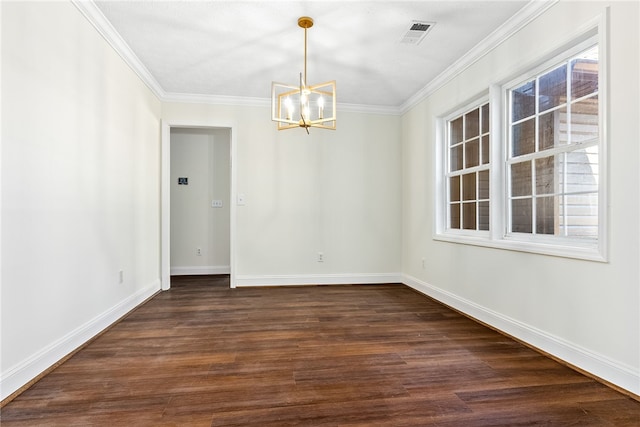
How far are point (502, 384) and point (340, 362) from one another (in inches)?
38.2

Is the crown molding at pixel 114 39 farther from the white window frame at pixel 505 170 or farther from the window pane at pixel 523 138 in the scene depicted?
the window pane at pixel 523 138

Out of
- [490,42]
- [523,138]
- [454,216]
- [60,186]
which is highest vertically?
[490,42]

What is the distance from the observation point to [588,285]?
2.01 meters

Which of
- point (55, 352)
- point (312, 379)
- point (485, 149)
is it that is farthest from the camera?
point (485, 149)

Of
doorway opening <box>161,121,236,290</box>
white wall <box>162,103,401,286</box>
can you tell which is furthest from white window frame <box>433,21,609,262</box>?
doorway opening <box>161,121,236,290</box>

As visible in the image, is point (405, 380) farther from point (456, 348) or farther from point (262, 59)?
point (262, 59)

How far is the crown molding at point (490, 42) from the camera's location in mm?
2359

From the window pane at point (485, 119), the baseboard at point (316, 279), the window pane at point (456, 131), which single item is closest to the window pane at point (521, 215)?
the window pane at point (485, 119)

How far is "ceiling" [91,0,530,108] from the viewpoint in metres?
2.46

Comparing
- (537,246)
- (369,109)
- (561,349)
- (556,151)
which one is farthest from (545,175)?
(369,109)

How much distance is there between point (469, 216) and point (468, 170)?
50cm

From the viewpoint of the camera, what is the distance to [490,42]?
2.84 metres

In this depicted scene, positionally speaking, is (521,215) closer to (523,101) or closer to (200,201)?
(523,101)

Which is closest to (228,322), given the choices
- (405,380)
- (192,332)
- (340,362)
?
(192,332)
